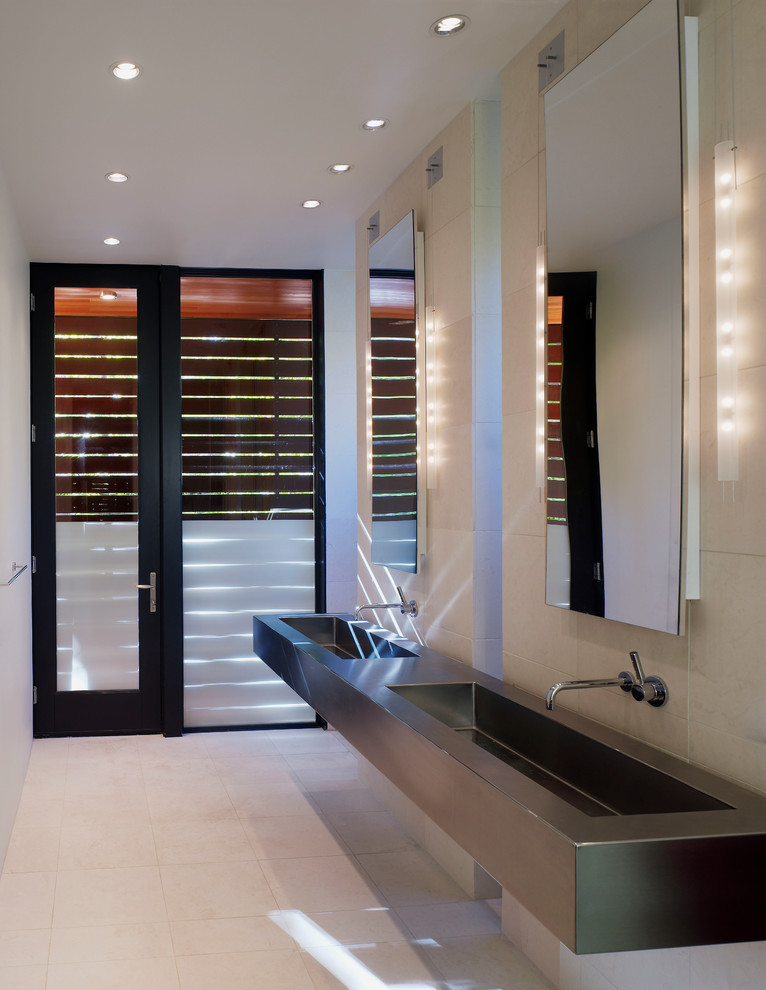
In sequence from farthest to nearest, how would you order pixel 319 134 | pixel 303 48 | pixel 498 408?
pixel 319 134 → pixel 498 408 → pixel 303 48

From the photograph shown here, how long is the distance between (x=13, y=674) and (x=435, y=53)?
3185mm

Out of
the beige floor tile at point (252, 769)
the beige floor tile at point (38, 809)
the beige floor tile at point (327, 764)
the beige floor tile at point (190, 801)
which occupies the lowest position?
the beige floor tile at point (327, 764)

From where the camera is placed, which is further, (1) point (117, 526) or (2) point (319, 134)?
→ (1) point (117, 526)

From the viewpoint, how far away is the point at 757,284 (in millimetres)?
1817

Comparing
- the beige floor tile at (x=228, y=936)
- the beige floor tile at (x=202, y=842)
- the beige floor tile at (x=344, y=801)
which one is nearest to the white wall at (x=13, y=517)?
the beige floor tile at (x=202, y=842)

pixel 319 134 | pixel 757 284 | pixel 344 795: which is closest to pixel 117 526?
pixel 344 795

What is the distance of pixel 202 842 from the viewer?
152 inches

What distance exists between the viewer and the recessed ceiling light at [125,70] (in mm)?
2914

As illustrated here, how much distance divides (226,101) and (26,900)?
9.34 feet

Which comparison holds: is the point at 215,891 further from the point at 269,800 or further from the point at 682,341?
the point at 682,341

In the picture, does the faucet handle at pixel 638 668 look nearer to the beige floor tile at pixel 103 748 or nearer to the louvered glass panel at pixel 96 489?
the beige floor tile at pixel 103 748

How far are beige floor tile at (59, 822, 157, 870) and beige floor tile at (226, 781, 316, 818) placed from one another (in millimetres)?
468

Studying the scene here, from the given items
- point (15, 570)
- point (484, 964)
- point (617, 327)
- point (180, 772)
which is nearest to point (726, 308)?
point (617, 327)

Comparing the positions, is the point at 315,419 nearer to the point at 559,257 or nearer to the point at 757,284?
the point at 559,257
